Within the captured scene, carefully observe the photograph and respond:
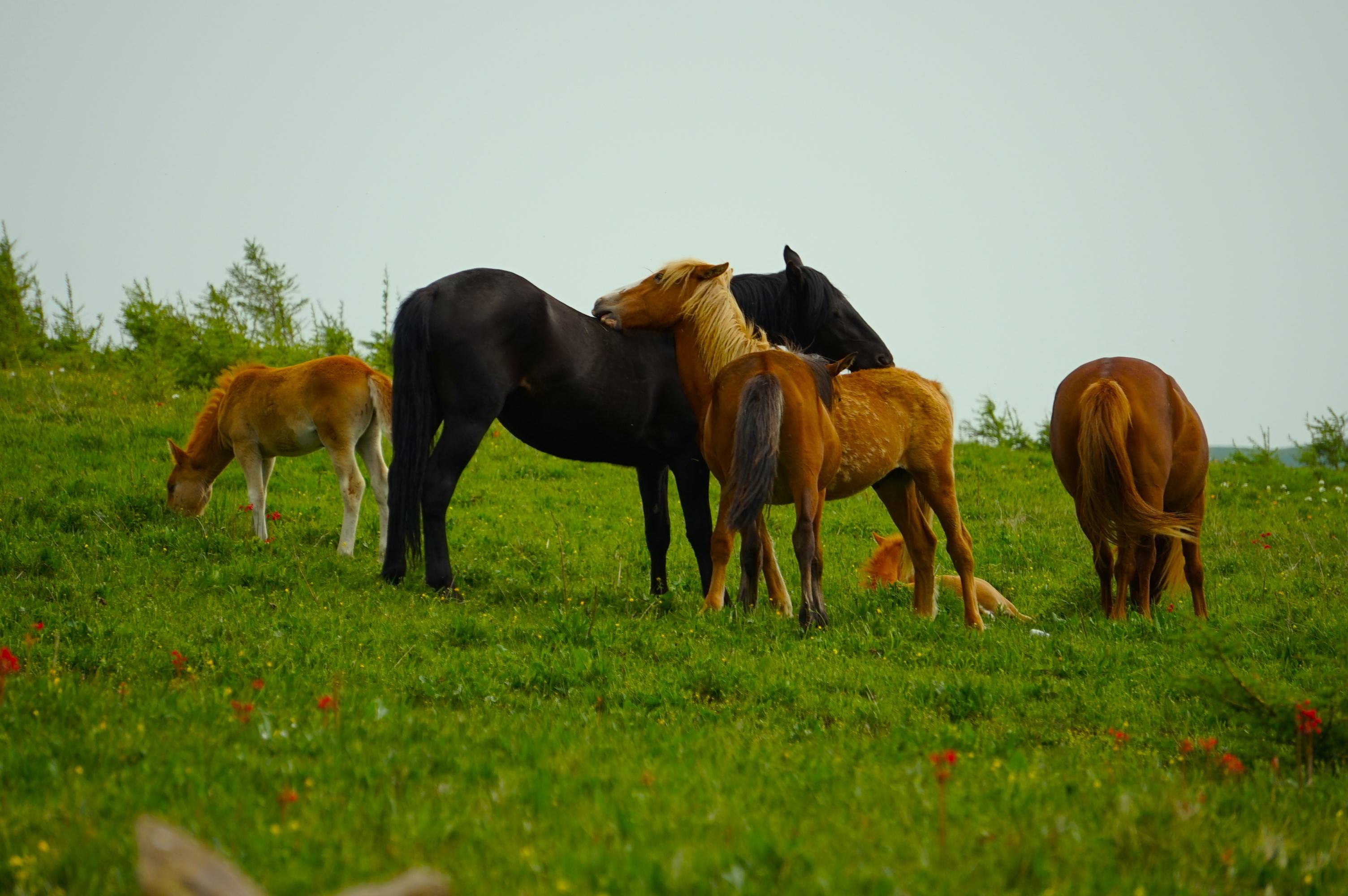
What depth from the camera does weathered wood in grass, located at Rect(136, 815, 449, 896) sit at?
255cm

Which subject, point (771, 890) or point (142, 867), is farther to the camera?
point (771, 890)

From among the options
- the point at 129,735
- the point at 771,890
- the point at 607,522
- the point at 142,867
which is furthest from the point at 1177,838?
the point at 607,522

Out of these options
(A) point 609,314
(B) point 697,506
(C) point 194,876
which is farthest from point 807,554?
(C) point 194,876

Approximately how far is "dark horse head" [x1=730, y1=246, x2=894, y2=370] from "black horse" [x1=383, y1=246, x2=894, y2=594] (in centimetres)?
39

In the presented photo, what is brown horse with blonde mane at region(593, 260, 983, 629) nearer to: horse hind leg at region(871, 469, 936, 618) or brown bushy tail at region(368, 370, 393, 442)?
horse hind leg at region(871, 469, 936, 618)

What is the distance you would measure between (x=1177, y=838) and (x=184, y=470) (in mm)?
10699

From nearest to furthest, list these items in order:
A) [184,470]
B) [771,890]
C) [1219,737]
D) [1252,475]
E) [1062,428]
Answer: [771,890]
[1219,737]
[1062,428]
[184,470]
[1252,475]

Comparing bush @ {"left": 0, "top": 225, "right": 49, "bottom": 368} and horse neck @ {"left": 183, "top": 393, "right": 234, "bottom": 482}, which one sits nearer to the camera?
horse neck @ {"left": 183, "top": 393, "right": 234, "bottom": 482}

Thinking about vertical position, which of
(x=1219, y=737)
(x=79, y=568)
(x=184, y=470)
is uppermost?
(x=184, y=470)

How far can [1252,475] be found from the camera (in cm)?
1886

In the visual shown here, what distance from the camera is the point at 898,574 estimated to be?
10859mm

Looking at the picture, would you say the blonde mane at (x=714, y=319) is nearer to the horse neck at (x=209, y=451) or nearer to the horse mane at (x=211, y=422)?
the horse mane at (x=211, y=422)

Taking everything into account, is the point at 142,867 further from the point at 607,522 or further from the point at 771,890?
the point at 607,522

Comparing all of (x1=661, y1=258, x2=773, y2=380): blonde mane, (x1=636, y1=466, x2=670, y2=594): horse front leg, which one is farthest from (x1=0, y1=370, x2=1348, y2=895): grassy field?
(x1=661, y1=258, x2=773, y2=380): blonde mane
